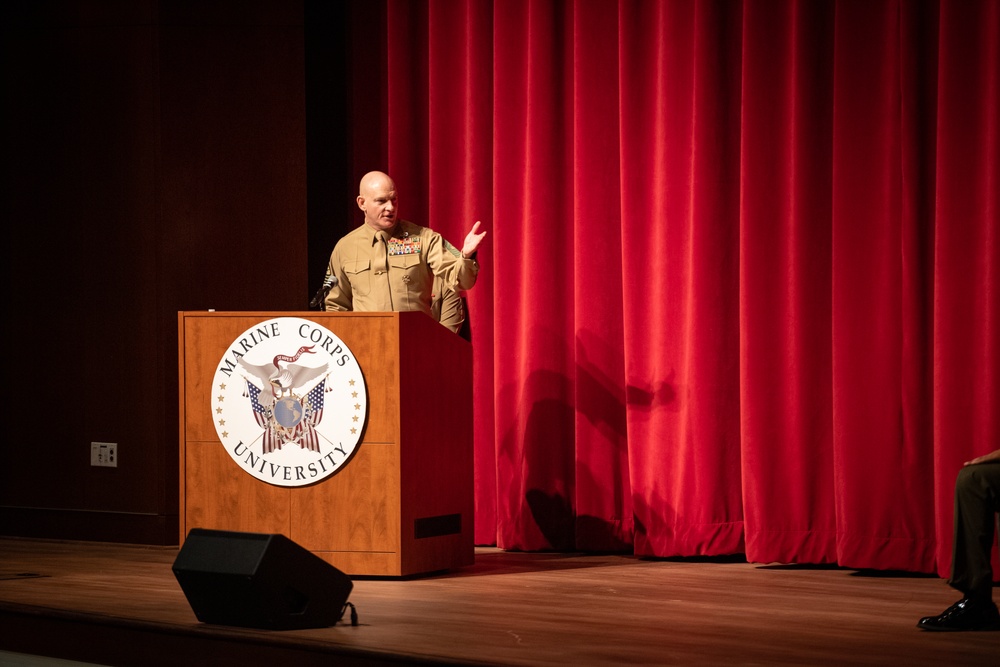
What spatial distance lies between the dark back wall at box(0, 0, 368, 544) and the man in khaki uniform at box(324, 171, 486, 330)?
1.93 ft

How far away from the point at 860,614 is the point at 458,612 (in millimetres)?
978

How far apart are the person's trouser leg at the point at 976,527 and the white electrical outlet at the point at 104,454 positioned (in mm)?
3207

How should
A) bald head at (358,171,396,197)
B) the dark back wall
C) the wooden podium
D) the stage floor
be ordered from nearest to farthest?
the stage floor < the wooden podium < bald head at (358,171,396,197) < the dark back wall

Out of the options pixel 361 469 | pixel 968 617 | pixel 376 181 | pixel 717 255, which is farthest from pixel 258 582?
pixel 717 255

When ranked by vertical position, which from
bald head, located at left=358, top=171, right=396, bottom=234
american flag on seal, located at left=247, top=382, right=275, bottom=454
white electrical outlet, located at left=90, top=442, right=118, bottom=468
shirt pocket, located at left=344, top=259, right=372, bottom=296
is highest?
bald head, located at left=358, top=171, right=396, bottom=234

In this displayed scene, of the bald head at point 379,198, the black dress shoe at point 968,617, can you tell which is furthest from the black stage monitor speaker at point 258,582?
the bald head at point 379,198

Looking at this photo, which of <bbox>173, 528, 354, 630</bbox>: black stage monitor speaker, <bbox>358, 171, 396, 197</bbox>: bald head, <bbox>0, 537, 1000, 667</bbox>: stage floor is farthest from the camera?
<bbox>358, 171, 396, 197</bbox>: bald head

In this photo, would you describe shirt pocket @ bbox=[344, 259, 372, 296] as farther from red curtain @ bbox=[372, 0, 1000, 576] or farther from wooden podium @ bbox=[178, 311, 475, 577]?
red curtain @ bbox=[372, 0, 1000, 576]

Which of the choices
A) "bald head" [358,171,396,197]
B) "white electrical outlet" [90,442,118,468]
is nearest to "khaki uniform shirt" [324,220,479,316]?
"bald head" [358,171,396,197]

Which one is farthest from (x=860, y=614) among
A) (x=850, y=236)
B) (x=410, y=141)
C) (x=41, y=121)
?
(x=41, y=121)

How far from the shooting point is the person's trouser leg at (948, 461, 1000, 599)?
8.49ft

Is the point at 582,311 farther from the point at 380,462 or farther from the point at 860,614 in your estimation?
the point at 860,614

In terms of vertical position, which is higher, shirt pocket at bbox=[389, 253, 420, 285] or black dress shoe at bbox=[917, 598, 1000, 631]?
shirt pocket at bbox=[389, 253, 420, 285]

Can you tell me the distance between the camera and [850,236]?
12.1 ft
